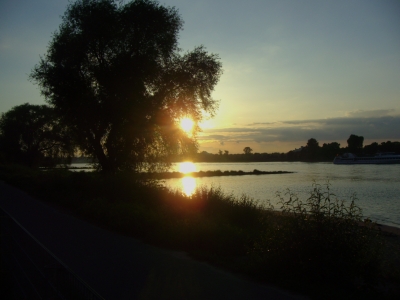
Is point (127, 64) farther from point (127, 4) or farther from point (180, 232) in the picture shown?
point (180, 232)

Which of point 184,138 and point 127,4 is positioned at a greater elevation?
point 127,4

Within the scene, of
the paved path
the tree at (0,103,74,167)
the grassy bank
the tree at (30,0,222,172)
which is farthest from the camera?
the tree at (0,103,74,167)

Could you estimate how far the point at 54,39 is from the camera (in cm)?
2330

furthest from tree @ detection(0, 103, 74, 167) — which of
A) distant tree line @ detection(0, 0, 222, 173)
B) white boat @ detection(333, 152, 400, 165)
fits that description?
white boat @ detection(333, 152, 400, 165)

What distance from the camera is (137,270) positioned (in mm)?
7684

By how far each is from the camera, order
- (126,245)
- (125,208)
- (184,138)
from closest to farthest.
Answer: (126,245), (125,208), (184,138)

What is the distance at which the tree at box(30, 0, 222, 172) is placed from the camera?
22156 mm

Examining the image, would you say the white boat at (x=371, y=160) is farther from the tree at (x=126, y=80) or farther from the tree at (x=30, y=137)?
the tree at (x=126, y=80)

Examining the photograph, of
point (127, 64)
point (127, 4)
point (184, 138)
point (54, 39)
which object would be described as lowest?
point (184, 138)

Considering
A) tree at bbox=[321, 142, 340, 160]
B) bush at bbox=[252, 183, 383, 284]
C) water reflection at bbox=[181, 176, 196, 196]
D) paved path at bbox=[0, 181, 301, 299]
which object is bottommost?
water reflection at bbox=[181, 176, 196, 196]

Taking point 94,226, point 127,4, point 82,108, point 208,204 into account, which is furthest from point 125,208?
point 127,4

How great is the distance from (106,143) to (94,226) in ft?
37.3

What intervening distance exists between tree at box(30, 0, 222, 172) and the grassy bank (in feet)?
22.2

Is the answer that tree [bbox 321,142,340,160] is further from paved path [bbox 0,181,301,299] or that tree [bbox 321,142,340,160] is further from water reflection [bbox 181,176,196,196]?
paved path [bbox 0,181,301,299]
